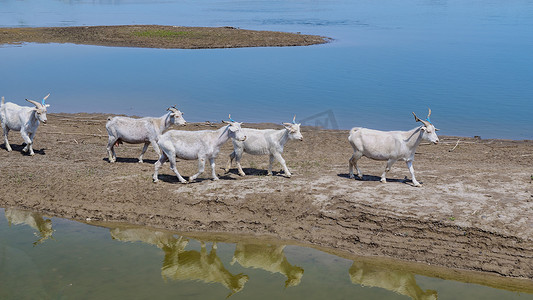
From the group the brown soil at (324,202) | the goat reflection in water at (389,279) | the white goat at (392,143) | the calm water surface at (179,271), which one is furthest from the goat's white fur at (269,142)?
the goat reflection in water at (389,279)

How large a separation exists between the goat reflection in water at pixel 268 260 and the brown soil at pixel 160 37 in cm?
3512

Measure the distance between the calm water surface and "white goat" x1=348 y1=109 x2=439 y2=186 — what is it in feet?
10.5

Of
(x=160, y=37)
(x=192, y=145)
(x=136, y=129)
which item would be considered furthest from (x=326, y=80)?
(x=160, y=37)

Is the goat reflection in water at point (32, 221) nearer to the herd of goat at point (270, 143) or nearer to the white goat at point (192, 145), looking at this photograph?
the herd of goat at point (270, 143)

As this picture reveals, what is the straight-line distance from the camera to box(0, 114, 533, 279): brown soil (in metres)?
11.2

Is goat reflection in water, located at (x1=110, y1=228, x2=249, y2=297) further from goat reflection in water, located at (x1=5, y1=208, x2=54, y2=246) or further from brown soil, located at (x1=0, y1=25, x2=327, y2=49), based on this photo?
brown soil, located at (x1=0, y1=25, x2=327, y2=49)

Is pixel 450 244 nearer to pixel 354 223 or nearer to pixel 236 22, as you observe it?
pixel 354 223

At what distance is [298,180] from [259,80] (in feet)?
63.6

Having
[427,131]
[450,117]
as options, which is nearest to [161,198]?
[427,131]

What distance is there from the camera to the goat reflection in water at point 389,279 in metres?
10.2

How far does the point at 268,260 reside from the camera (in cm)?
1145

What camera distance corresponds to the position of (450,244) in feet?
36.8

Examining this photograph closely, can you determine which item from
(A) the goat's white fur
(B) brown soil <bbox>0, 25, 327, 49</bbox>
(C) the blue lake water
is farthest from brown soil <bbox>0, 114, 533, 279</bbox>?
(B) brown soil <bbox>0, 25, 327, 49</bbox>

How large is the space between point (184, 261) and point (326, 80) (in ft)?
73.2
